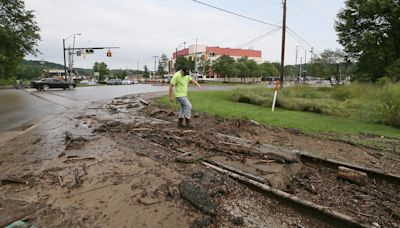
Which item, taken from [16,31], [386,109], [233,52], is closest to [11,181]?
[386,109]

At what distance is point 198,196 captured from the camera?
3.45 meters

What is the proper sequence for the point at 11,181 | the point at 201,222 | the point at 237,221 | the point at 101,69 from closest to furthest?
the point at 201,222
the point at 237,221
the point at 11,181
the point at 101,69

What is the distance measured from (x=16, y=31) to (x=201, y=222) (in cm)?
3063

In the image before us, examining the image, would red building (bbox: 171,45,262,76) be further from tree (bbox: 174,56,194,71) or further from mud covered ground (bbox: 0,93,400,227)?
mud covered ground (bbox: 0,93,400,227)

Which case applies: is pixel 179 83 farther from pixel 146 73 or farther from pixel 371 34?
pixel 146 73

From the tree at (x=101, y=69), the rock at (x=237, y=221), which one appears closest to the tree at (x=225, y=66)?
the tree at (x=101, y=69)

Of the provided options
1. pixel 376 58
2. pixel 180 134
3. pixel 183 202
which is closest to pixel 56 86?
pixel 180 134

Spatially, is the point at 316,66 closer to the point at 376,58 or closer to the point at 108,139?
the point at 376,58

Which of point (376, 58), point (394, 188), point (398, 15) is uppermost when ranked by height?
point (398, 15)

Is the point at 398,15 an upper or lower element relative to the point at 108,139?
upper

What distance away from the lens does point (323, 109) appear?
12.5 m

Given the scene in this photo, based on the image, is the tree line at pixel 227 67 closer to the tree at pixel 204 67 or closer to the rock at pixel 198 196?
the tree at pixel 204 67

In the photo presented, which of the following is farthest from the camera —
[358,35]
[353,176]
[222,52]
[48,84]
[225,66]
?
[222,52]

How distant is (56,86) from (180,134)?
29810 millimetres
